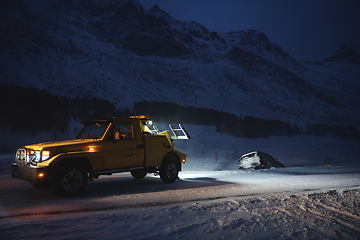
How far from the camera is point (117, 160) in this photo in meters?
7.75

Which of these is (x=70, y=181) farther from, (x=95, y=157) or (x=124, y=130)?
(x=124, y=130)

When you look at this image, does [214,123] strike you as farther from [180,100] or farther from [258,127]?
[180,100]

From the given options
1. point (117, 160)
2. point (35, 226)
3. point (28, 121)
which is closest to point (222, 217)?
point (35, 226)

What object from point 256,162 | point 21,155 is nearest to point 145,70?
point 256,162

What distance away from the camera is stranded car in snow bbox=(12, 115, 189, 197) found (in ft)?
21.7

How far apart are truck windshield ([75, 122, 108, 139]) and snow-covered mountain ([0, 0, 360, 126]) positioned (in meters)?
58.3

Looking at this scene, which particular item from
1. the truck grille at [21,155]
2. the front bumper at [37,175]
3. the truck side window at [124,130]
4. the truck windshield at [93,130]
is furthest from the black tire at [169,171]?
the truck grille at [21,155]

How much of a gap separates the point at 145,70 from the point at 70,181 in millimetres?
92161

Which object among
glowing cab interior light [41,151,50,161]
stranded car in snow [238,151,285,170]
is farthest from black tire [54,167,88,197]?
stranded car in snow [238,151,285,170]

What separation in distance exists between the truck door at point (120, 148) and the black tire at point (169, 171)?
1.13 metres

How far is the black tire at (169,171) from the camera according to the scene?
9266mm

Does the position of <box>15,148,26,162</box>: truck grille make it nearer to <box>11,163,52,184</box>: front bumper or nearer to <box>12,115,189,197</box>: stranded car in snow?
<box>12,115,189,197</box>: stranded car in snow

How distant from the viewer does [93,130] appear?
26.9 ft

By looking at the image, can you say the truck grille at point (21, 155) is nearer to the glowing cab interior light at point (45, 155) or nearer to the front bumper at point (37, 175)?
the front bumper at point (37, 175)
